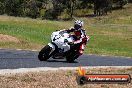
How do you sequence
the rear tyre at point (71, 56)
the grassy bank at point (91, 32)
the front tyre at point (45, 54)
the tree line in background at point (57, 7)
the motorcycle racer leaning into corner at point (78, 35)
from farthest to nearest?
the tree line in background at point (57, 7) < the grassy bank at point (91, 32) < the rear tyre at point (71, 56) < the motorcycle racer leaning into corner at point (78, 35) < the front tyre at point (45, 54)

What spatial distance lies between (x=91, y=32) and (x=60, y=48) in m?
44.7

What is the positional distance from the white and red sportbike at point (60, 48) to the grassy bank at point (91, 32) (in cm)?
940

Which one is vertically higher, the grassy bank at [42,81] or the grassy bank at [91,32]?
the grassy bank at [42,81]

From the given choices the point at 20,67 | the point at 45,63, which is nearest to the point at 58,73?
the point at 20,67

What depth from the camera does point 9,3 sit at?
11150cm

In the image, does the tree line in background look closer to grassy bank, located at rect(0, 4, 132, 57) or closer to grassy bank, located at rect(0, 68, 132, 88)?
grassy bank, located at rect(0, 4, 132, 57)

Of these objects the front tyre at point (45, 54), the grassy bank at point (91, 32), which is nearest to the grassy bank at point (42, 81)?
the front tyre at point (45, 54)

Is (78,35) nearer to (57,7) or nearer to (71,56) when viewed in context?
(71,56)

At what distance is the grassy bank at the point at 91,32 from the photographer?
33844 millimetres

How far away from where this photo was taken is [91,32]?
64688 millimetres

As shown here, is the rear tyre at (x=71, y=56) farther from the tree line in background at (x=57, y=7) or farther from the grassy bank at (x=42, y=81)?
the tree line in background at (x=57, y=7)

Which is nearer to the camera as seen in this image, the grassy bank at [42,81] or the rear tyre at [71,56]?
the grassy bank at [42,81]

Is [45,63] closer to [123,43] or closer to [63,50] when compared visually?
[63,50]

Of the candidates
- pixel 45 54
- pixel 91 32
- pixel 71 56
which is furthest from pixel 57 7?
pixel 45 54
